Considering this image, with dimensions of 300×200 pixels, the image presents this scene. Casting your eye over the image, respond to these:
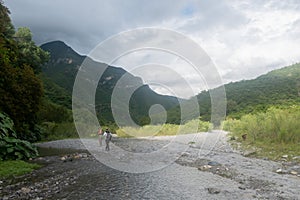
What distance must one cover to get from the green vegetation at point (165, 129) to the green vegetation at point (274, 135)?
46.8 feet

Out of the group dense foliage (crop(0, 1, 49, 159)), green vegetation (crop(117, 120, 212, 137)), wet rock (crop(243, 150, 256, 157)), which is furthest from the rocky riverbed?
green vegetation (crop(117, 120, 212, 137))

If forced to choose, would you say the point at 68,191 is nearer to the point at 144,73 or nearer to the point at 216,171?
the point at 216,171

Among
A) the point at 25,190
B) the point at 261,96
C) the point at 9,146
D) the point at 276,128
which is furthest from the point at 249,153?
the point at 261,96

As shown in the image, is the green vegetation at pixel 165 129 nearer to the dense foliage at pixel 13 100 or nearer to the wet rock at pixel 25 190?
the dense foliage at pixel 13 100

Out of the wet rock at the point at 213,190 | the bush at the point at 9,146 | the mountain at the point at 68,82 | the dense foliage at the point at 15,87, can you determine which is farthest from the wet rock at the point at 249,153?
the dense foliage at the point at 15,87

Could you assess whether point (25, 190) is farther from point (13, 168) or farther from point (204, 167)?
point (204, 167)

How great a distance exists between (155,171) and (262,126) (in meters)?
10.3

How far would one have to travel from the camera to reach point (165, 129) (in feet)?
135

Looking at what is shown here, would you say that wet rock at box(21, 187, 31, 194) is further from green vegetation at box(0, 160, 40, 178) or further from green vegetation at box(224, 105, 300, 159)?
green vegetation at box(224, 105, 300, 159)

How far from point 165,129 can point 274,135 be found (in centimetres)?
2261

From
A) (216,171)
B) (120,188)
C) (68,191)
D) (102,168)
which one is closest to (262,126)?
(216,171)

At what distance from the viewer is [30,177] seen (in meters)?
12.3

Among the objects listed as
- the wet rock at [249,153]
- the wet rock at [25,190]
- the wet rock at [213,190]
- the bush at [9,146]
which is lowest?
the wet rock at [213,190]

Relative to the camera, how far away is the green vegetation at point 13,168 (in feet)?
41.9
